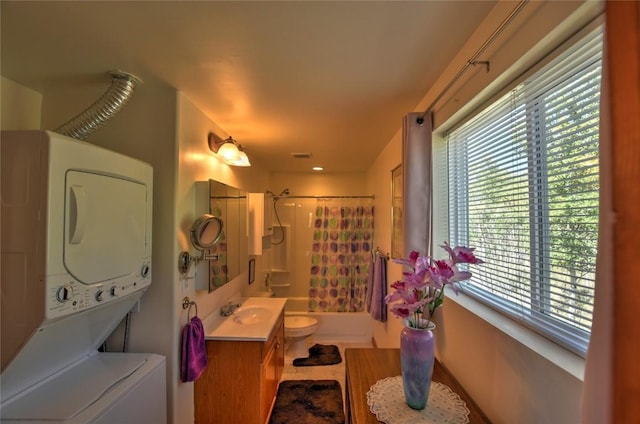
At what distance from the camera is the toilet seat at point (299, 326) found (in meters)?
3.21

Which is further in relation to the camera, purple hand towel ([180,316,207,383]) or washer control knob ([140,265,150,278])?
purple hand towel ([180,316,207,383])

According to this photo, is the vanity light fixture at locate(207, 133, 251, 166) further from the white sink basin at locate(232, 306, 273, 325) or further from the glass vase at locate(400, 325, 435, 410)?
the glass vase at locate(400, 325, 435, 410)

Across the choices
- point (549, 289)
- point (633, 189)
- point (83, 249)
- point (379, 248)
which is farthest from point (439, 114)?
point (379, 248)

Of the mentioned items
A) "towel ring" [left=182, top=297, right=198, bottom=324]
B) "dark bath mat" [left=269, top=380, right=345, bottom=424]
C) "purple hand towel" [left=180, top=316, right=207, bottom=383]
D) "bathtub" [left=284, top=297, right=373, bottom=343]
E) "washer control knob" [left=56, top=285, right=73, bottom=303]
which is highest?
"washer control knob" [left=56, top=285, right=73, bottom=303]

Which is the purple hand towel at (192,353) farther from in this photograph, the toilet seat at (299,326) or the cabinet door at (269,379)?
the toilet seat at (299,326)

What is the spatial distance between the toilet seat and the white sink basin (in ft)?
2.14

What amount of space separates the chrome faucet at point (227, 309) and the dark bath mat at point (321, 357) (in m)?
1.06

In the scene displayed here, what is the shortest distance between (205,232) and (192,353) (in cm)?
75

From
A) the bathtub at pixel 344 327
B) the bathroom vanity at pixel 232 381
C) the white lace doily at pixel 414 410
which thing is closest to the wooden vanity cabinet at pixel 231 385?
the bathroom vanity at pixel 232 381

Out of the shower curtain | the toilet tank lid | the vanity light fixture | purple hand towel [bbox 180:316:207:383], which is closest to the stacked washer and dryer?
purple hand towel [bbox 180:316:207:383]

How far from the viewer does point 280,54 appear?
4.41 feet

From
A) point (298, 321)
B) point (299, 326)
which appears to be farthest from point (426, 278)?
point (298, 321)

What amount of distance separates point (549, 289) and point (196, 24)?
1.56 metres

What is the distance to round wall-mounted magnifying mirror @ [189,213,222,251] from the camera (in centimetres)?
192
